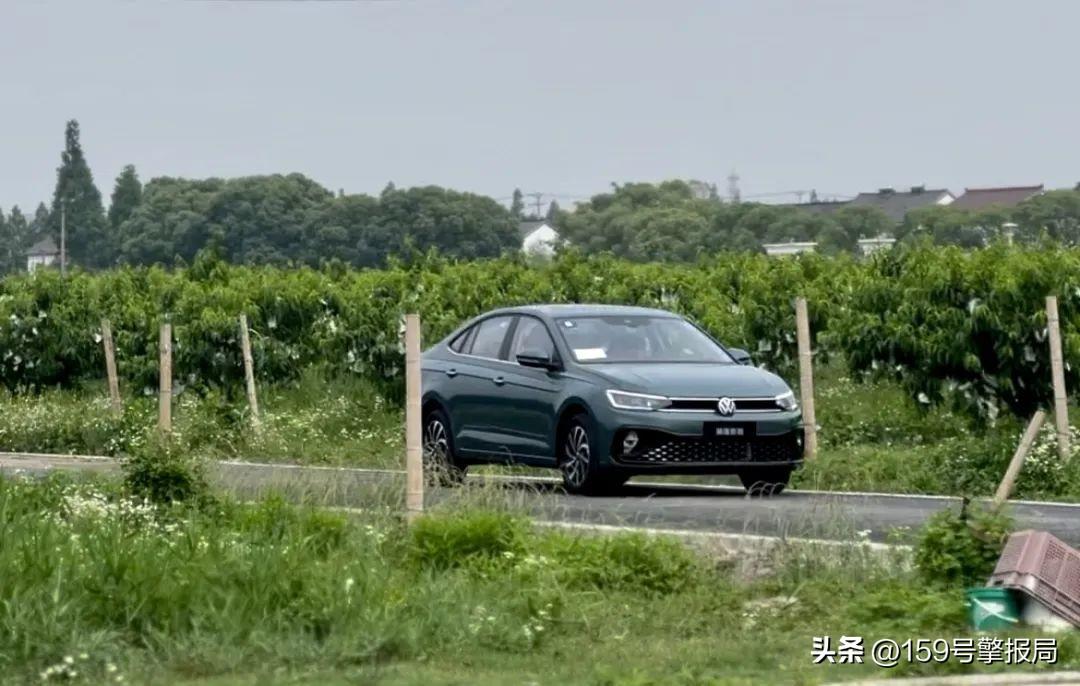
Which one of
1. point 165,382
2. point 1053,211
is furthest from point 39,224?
point 165,382

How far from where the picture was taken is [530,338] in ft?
60.8

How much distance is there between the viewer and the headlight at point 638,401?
55.8 feet

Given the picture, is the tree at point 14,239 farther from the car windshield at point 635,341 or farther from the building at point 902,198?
the car windshield at point 635,341

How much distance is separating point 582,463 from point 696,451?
0.96 meters

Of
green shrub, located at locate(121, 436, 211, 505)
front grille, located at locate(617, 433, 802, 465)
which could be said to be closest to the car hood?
front grille, located at locate(617, 433, 802, 465)

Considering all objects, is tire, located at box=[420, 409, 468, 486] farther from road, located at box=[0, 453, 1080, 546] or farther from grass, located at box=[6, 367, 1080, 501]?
road, located at box=[0, 453, 1080, 546]

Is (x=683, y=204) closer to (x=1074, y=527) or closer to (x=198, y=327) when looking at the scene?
(x=198, y=327)

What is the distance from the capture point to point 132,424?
86.3 ft

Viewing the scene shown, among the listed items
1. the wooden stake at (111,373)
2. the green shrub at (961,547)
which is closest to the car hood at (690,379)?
the green shrub at (961,547)

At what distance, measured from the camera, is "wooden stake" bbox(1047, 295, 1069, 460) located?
18.8 meters

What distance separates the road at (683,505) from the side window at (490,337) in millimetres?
1637

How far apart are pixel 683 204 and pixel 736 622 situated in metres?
64.3

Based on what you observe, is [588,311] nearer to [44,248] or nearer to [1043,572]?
[1043,572]

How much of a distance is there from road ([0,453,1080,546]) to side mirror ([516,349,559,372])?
107 cm
